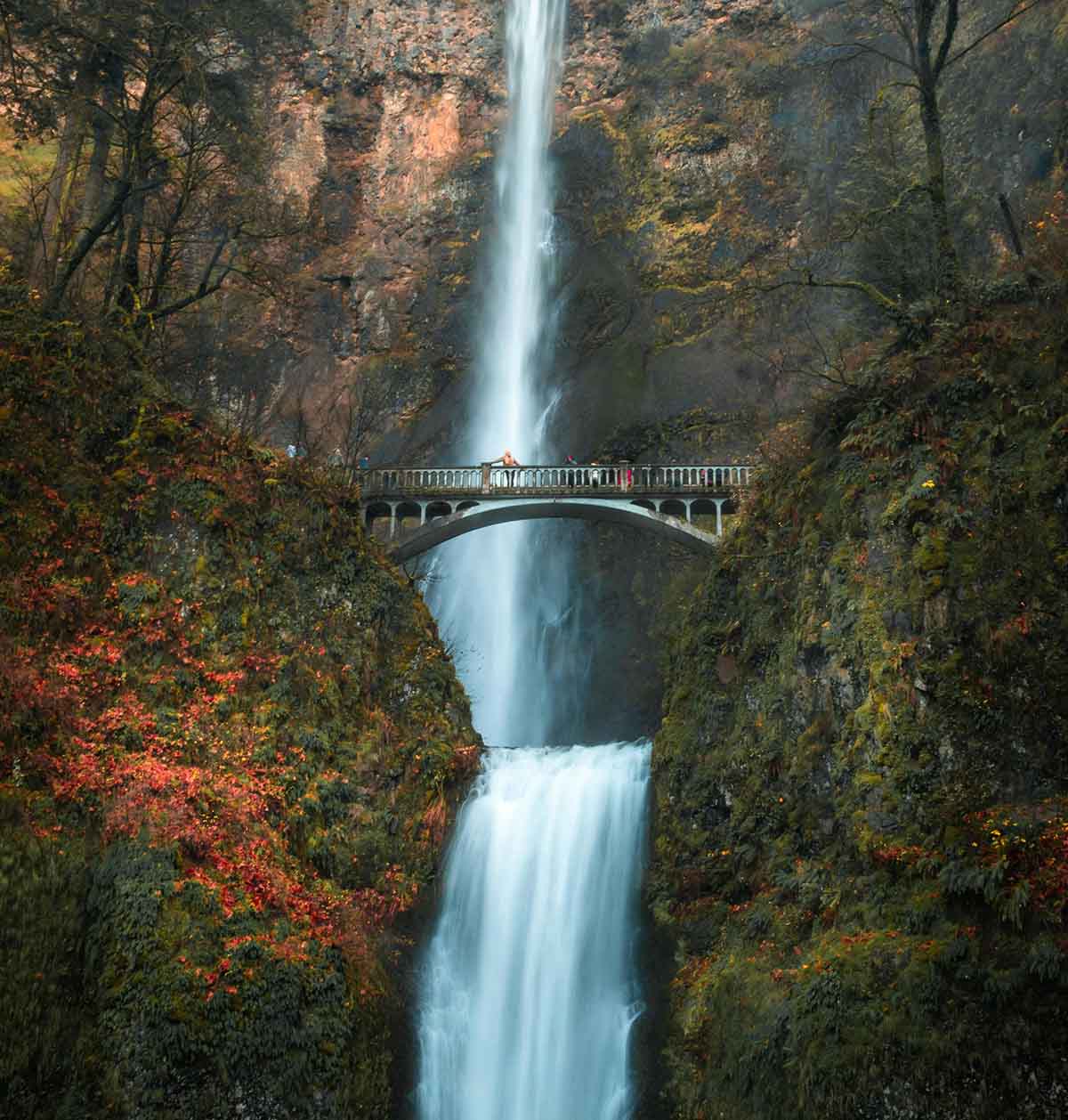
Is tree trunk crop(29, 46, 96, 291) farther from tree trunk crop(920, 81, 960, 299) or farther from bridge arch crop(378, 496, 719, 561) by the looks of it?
tree trunk crop(920, 81, 960, 299)

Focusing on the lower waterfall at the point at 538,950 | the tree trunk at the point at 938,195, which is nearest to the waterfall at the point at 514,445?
the lower waterfall at the point at 538,950

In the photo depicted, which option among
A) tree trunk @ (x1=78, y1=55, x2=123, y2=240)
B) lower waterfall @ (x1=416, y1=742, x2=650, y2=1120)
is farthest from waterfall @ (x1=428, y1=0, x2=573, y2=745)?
tree trunk @ (x1=78, y1=55, x2=123, y2=240)

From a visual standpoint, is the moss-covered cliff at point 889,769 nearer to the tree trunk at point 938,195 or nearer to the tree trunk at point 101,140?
the tree trunk at point 938,195

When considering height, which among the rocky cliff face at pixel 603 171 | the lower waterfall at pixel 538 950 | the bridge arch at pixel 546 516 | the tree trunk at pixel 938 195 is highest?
the rocky cliff face at pixel 603 171

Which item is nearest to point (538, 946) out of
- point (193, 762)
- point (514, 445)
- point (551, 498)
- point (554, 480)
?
point (193, 762)

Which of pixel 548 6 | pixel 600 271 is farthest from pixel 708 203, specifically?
pixel 548 6

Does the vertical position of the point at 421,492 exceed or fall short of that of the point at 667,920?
it exceeds it

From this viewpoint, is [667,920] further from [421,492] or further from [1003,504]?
[421,492]
